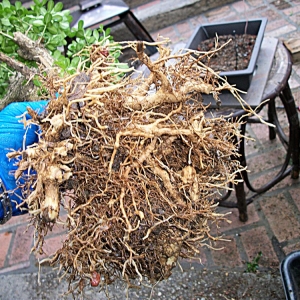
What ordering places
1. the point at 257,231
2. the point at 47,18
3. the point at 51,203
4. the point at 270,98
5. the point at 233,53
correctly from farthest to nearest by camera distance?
the point at 257,231
the point at 233,53
the point at 270,98
the point at 47,18
the point at 51,203

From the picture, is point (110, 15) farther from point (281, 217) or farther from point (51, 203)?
point (51, 203)

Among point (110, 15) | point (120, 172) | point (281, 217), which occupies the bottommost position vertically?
point (281, 217)

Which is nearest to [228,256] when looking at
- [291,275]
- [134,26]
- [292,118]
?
[291,275]

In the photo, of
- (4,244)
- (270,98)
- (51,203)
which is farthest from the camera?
(4,244)

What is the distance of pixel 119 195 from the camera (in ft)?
2.89

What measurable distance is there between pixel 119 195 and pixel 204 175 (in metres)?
0.23

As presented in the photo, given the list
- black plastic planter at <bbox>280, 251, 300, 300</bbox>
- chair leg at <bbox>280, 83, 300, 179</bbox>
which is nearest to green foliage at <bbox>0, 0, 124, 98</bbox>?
chair leg at <bbox>280, 83, 300, 179</bbox>

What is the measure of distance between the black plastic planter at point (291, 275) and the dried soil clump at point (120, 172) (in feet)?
2.10

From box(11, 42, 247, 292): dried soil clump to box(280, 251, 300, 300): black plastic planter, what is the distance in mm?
641

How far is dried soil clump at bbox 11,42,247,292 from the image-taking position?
2.78 feet

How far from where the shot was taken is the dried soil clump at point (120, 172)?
85 centimetres

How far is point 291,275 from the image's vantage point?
4.66 feet

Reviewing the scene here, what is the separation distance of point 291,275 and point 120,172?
0.91 meters

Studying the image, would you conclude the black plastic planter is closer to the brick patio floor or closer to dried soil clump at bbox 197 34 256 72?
the brick patio floor
